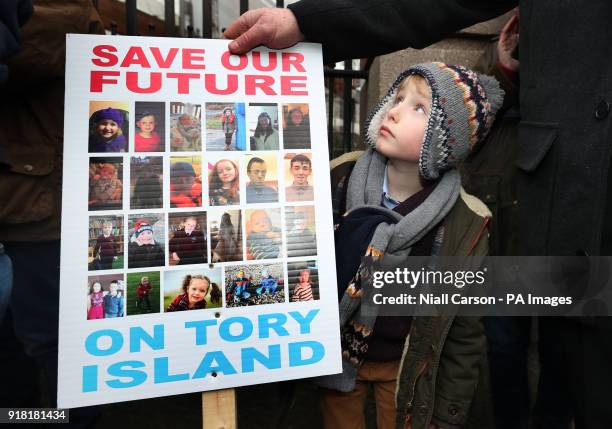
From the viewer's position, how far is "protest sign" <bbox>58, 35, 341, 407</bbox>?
3.30ft

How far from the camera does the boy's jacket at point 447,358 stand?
1.32 m

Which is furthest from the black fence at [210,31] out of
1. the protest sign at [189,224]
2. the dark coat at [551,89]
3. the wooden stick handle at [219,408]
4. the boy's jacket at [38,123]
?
the wooden stick handle at [219,408]

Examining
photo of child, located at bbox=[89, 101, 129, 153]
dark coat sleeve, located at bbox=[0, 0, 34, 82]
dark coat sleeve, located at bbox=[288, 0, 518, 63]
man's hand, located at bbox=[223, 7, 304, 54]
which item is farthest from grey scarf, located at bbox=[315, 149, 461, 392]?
dark coat sleeve, located at bbox=[0, 0, 34, 82]

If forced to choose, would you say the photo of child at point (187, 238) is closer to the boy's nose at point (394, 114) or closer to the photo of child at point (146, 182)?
the photo of child at point (146, 182)

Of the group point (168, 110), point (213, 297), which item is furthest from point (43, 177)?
point (213, 297)

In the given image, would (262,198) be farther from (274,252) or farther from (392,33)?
(392,33)

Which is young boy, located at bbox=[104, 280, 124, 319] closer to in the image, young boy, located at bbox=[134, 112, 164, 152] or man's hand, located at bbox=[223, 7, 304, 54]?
young boy, located at bbox=[134, 112, 164, 152]

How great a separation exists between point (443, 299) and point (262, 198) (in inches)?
27.1

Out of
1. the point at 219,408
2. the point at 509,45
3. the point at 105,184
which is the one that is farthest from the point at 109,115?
the point at 509,45

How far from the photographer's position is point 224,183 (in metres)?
1.08

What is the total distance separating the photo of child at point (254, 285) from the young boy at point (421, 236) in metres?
0.30

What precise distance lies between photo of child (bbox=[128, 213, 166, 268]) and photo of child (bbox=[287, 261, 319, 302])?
33cm

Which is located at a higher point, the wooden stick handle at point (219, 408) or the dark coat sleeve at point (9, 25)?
the dark coat sleeve at point (9, 25)

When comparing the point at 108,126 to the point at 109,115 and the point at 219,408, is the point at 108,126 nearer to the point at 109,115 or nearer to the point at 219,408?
the point at 109,115
